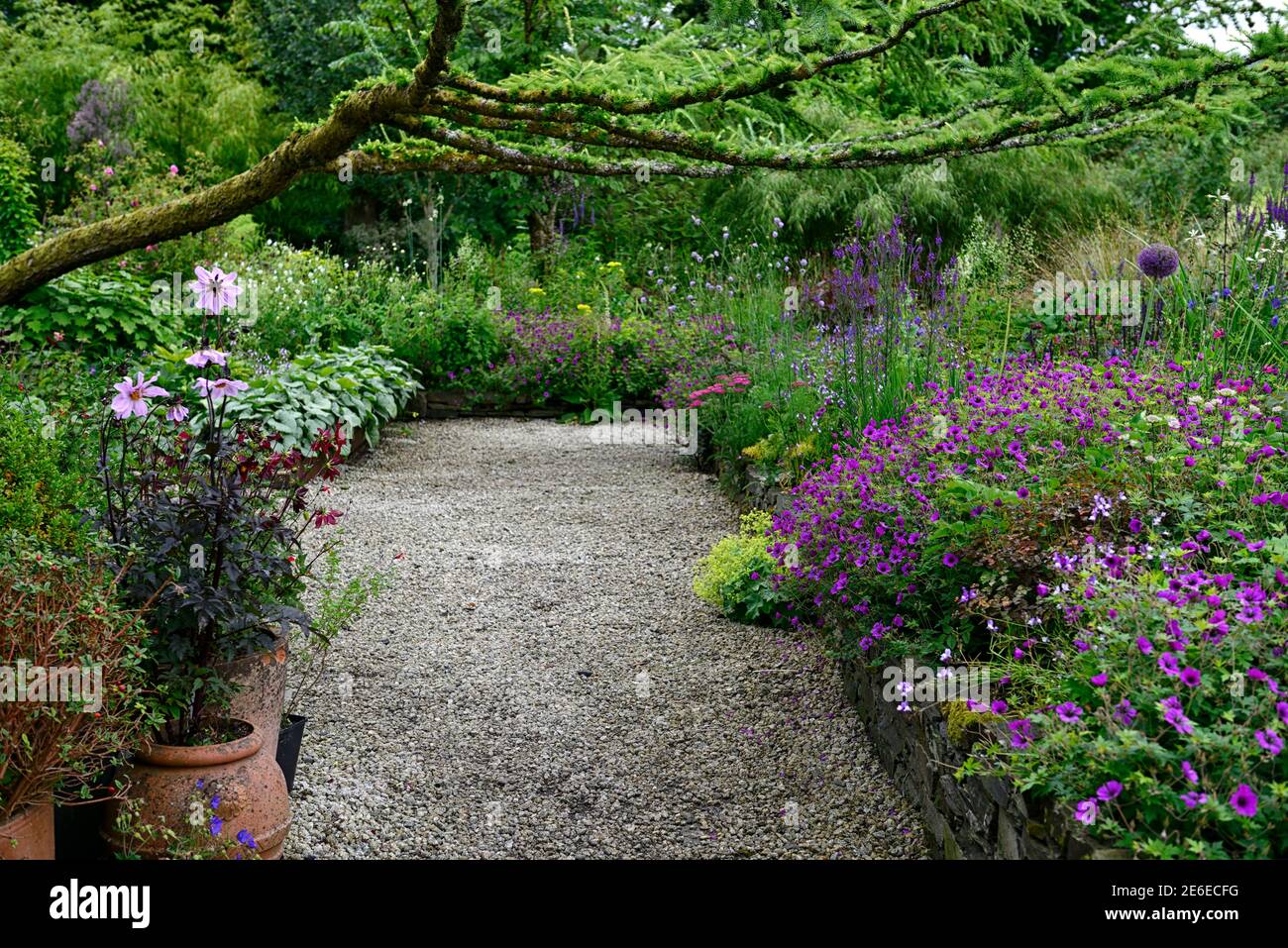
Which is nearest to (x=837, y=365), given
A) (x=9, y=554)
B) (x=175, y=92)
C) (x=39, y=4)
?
(x=9, y=554)

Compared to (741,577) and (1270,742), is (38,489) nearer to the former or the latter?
(741,577)

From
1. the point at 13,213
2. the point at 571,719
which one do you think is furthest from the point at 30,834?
the point at 13,213

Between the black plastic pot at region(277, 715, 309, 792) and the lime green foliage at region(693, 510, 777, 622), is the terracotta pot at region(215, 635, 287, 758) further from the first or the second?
the lime green foliage at region(693, 510, 777, 622)

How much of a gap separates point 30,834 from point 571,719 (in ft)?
5.80

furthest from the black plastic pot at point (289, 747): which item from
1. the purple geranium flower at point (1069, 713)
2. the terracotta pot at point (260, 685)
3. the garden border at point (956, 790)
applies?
the purple geranium flower at point (1069, 713)

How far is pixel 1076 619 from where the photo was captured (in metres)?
2.33

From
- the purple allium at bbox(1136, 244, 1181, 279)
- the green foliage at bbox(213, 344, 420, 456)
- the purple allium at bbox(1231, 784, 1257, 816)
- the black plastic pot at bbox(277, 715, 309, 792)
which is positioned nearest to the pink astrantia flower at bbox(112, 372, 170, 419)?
the black plastic pot at bbox(277, 715, 309, 792)

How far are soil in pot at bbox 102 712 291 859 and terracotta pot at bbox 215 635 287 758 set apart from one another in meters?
0.17

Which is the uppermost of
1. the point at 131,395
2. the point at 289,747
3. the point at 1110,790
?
the point at 131,395

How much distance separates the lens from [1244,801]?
163 cm

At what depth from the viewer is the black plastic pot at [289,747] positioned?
294cm

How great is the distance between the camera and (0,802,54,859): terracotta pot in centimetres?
197

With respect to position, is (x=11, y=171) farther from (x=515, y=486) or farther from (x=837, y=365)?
(x=837, y=365)

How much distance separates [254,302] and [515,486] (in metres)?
2.65
